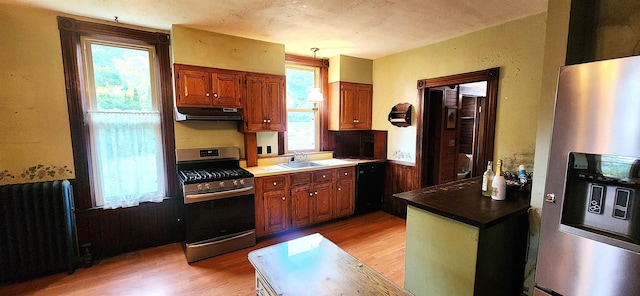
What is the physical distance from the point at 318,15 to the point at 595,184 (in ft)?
7.58

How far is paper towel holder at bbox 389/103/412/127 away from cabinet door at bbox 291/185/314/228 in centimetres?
162

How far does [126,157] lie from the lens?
287 cm

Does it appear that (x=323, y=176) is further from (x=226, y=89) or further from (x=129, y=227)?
(x=129, y=227)

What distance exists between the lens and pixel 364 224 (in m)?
3.77

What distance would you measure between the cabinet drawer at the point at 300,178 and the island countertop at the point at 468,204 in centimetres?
162

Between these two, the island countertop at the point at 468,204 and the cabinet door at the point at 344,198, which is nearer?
the island countertop at the point at 468,204

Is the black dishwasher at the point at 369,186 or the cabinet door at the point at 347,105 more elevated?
the cabinet door at the point at 347,105

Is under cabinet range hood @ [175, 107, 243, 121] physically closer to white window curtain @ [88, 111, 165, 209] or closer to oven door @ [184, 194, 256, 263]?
white window curtain @ [88, 111, 165, 209]

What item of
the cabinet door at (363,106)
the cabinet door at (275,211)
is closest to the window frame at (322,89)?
the cabinet door at (363,106)

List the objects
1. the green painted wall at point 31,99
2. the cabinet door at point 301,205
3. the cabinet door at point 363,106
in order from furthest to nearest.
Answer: the cabinet door at point 363,106 → the cabinet door at point 301,205 → the green painted wall at point 31,99

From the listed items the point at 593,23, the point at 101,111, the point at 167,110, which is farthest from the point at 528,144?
the point at 101,111

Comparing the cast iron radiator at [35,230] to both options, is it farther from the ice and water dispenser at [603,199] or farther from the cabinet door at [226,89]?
the ice and water dispenser at [603,199]

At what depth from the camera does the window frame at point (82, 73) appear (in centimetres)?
259

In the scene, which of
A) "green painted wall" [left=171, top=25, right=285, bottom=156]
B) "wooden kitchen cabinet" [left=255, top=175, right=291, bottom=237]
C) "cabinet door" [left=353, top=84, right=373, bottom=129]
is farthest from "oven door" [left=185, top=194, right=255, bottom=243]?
"cabinet door" [left=353, top=84, right=373, bottom=129]
